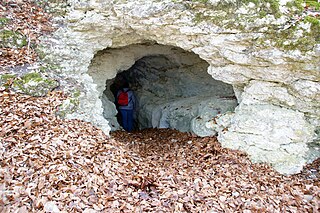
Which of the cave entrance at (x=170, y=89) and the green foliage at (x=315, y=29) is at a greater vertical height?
the green foliage at (x=315, y=29)

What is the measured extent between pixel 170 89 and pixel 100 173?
7.25m

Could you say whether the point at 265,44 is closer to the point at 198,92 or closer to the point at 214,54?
the point at 214,54

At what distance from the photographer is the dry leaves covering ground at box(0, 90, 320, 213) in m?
4.10

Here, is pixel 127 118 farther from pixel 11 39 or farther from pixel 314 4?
pixel 314 4

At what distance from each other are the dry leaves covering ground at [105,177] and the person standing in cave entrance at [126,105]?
5.74 m

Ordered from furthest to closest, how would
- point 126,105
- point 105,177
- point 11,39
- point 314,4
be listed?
point 126,105 → point 11,39 → point 314,4 → point 105,177

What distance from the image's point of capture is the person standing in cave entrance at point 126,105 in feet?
38.7

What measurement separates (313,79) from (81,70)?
5.38 meters

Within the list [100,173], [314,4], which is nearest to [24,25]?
[100,173]

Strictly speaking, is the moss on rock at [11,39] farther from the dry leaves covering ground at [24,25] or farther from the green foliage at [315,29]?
the green foliage at [315,29]

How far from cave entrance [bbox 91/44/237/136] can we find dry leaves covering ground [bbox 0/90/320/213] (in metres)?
2.19

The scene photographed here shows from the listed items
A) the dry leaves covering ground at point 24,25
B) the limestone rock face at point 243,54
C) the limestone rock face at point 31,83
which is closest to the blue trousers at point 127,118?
the limestone rock face at point 243,54

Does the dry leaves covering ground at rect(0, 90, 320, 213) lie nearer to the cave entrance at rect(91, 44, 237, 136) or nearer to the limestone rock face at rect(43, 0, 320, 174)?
the limestone rock face at rect(43, 0, 320, 174)

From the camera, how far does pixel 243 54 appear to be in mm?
5965
